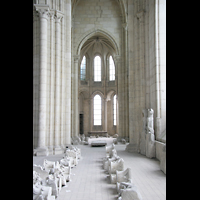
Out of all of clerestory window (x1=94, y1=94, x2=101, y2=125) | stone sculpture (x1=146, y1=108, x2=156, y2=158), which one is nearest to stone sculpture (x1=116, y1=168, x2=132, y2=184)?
stone sculpture (x1=146, y1=108, x2=156, y2=158)

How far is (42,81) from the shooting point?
12.9 meters

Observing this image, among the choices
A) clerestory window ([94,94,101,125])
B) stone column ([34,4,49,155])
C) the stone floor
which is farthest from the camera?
clerestory window ([94,94,101,125])

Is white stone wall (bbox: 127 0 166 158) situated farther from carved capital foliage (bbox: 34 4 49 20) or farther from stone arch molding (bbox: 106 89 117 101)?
stone arch molding (bbox: 106 89 117 101)

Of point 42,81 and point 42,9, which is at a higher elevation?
point 42,9

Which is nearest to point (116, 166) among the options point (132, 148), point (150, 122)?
point (150, 122)

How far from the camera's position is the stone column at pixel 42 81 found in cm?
1248

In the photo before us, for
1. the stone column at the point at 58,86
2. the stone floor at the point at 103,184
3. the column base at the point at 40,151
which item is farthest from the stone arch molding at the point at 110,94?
the stone floor at the point at 103,184

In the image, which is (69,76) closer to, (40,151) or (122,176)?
(40,151)

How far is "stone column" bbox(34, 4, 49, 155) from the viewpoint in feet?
41.0
